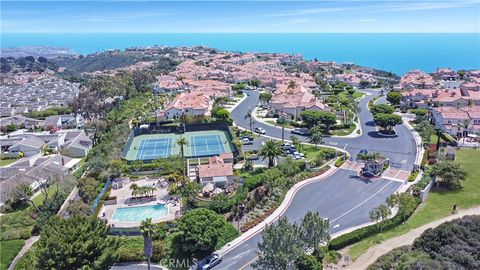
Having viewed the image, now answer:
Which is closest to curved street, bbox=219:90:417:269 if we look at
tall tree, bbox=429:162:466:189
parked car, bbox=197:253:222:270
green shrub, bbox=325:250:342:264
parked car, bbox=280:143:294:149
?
parked car, bbox=197:253:222:270

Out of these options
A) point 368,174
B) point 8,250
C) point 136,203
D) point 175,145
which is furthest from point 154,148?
point 368,174

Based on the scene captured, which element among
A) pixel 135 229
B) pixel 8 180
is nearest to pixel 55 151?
pixel 8 180

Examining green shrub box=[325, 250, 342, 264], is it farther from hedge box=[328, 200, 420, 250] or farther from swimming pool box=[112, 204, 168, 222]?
swimming pool box=[112, 204, 168, 222]

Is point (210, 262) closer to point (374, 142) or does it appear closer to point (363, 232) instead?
point (363, 232)

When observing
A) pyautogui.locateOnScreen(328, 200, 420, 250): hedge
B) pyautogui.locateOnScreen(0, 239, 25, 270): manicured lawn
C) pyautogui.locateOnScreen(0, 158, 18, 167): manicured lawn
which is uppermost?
pyautogui.locateOnScreen(328, 200, 420, 250): hedge

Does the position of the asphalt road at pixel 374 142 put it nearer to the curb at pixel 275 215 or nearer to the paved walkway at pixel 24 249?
the curb at pixel 275 215

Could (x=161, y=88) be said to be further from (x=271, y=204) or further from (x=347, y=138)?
(x=271, y=204)
